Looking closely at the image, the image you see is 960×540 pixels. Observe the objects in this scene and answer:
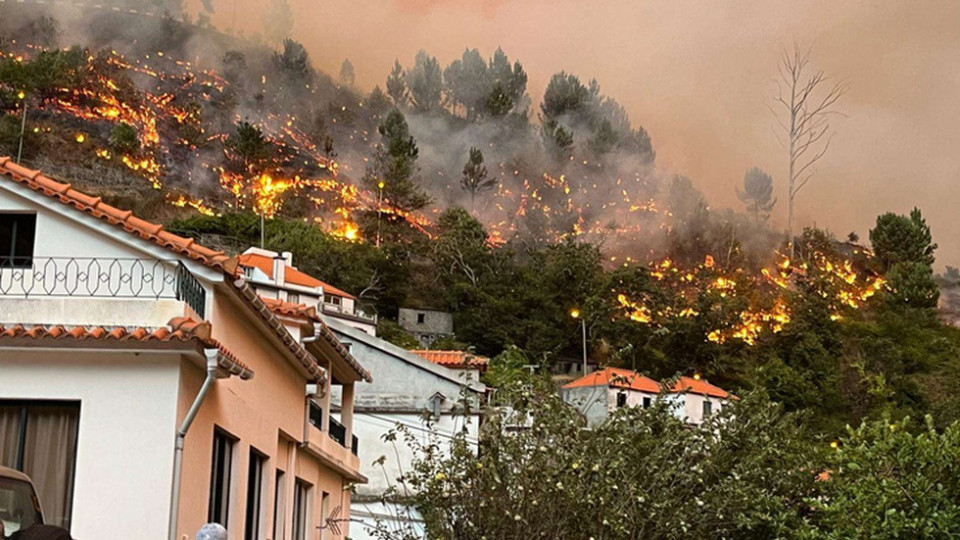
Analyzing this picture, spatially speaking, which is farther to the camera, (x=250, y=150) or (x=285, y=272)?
(x=250, y=150)

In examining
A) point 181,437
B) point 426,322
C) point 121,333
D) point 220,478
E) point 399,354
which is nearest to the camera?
point 121,333

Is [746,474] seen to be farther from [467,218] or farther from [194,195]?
[194,195]

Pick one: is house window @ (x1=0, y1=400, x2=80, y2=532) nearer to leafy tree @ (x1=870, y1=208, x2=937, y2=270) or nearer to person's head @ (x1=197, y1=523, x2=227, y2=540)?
person's head @ (x1=197, y1=523, x2=227, y2=540)

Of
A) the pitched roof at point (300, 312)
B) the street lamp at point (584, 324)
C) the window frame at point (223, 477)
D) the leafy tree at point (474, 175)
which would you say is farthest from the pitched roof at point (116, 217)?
the leafy tree at point (474, 175)

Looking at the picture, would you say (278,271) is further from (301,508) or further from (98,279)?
(98,279)

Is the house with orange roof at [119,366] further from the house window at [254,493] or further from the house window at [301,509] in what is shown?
the house window at [301,509]

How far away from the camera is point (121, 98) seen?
14562cm

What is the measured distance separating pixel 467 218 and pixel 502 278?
48.2 ft

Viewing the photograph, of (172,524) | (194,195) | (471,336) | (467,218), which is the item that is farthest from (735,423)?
(194,195)

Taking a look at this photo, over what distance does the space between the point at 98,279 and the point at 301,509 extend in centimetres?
969

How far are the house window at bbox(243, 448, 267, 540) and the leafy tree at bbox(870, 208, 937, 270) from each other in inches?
4163

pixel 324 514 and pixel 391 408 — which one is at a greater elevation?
pixel 391 408

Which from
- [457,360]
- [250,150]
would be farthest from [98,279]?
[250,150]

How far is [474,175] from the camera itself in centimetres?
15112
